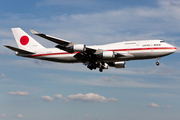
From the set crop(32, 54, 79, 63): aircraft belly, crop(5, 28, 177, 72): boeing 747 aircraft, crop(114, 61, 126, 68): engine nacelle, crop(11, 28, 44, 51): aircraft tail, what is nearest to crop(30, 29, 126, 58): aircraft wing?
crop(5, 28, 177, 72): boeing 747 aircraft

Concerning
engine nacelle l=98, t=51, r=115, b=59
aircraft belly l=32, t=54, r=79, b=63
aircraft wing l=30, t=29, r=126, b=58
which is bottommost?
aircraft belly l=32, t=54, r=79, b=63

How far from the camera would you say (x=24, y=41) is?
51.3 metres

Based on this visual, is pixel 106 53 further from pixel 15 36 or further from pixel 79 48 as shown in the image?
pixel 15 36

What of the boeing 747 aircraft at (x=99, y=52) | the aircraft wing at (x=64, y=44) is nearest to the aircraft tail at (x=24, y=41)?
the boeing 747 aircraft at (x=99, y=52)

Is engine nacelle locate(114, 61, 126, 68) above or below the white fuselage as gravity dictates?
below

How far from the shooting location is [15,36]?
170 ft

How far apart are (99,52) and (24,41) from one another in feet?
61.9

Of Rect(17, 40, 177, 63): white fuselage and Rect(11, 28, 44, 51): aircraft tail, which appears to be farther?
Rect(11, 28, 44, 51): aircraft tail

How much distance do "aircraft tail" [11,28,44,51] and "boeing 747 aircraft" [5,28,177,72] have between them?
2.40m

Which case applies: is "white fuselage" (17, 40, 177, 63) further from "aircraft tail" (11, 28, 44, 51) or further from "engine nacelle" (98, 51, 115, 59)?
"aircraft tail" (11, 28, 44, 51)

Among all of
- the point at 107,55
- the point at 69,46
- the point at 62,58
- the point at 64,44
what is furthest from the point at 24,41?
the point at 107,55

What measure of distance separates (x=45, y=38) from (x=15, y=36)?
1522 cm

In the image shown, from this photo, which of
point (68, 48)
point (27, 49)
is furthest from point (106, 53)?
point (27, 49)

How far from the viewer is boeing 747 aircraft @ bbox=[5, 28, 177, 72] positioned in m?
41.4
